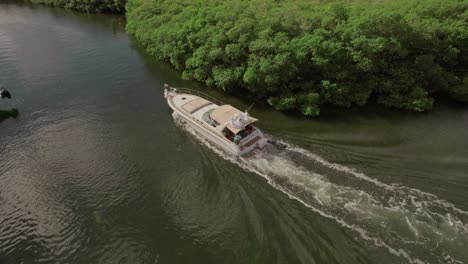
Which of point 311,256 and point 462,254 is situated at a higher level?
point 462,254

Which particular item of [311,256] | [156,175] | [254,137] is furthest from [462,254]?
[156,175]

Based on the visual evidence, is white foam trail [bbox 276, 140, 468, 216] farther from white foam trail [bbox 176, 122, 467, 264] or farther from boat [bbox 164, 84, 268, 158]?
boat [bbox 164, 84, 268, 158]

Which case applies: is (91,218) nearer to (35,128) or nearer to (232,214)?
(232,214)

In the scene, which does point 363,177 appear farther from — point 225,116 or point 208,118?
point 208,118

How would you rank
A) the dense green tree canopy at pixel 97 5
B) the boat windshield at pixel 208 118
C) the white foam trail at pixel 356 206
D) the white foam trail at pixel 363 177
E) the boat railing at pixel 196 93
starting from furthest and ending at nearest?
the dense green tree canopy at pixel 97 5 → the boat railing at pixel 196 93 → the boat windshield at pixel 208 118 → the white foam trail at pixel 363 177 → the white foam trail at pixel 356 206

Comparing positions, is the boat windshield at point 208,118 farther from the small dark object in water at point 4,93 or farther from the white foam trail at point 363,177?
the small dark object in water at point 4,93

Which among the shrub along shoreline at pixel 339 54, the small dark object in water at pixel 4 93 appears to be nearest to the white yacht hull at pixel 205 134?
the shrub along shoreline at pixel 339 54
